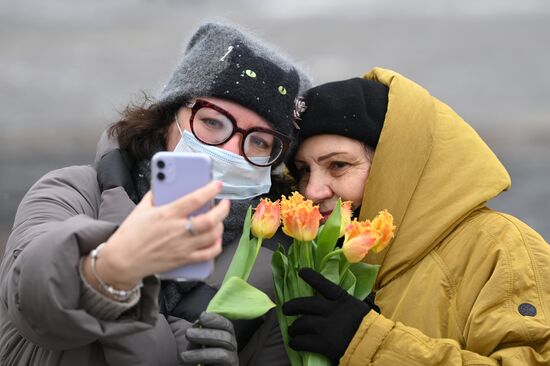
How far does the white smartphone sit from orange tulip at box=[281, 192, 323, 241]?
0.45 m

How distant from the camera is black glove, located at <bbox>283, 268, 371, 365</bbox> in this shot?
6.30 ft

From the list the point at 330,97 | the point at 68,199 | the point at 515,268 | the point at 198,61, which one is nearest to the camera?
the point at 68,199

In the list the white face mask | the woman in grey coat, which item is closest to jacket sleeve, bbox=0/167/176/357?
the woman in grey coat

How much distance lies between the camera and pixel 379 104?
2.42 metres

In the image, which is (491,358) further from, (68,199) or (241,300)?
(68,199)

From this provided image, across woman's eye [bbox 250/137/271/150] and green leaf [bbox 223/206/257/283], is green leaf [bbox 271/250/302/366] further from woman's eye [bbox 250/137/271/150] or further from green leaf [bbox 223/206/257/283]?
woman's eye [bbox 250/137/271/150]

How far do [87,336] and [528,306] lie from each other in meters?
1.22

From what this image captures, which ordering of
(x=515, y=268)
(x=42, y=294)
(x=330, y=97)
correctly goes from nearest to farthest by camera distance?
(x=42, y=294), (x=515, y=268), (x=330, y=97)

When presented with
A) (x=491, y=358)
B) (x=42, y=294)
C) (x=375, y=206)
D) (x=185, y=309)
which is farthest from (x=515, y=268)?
(x=42, y=294)

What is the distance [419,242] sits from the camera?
87.1 inches

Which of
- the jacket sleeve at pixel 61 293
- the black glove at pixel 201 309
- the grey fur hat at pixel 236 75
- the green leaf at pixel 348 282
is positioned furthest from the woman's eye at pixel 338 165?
the jacket sleeve at pixel 61 293

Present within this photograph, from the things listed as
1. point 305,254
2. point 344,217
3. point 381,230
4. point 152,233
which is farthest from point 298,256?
point 152,233

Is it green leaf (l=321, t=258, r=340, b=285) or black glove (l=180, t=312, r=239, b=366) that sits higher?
green leaf (l=321, t=258, r=340, b=285)

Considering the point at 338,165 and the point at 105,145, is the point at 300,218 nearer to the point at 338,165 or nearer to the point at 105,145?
the point at 338,165
